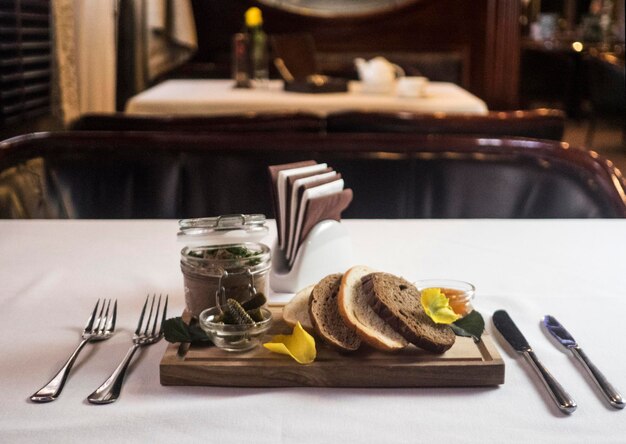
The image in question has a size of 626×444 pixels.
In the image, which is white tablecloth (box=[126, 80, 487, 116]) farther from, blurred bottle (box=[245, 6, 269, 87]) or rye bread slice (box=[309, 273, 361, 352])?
rye bread slice (box=[309, 273, 361, 352])

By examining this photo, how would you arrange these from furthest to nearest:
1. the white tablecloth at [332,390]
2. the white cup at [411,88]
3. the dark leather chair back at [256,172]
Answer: the white cup at [411,88] → the dark leather chair back at [256,172] → the white tablecloth at [332,390]

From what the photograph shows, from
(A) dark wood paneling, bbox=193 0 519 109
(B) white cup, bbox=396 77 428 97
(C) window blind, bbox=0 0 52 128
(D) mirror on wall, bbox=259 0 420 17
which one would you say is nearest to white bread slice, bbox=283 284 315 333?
(B) white cup, bbox=396 77 428 97

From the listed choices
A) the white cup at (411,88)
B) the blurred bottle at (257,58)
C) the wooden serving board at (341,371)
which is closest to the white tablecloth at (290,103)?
the white cup at (411,88)

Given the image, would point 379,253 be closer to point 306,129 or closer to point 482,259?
point 482,259

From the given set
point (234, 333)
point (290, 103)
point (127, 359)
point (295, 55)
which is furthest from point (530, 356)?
point (295, 55)

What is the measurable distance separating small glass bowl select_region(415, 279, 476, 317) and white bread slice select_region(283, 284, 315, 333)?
16 centimetres

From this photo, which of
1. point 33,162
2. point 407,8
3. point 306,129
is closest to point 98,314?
point 33,162

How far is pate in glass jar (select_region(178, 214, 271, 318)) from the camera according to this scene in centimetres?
89

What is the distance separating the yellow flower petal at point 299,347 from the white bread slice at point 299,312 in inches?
2.1

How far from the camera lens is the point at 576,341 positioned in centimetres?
92

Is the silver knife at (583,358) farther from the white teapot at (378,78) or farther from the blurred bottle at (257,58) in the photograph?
the blurred bottle at (257,58)

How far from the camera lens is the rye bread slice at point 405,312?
2.63ft

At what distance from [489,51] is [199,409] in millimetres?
5483

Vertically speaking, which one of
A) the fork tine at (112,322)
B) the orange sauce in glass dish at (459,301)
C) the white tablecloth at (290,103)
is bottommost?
the fork tine at (112,322)
